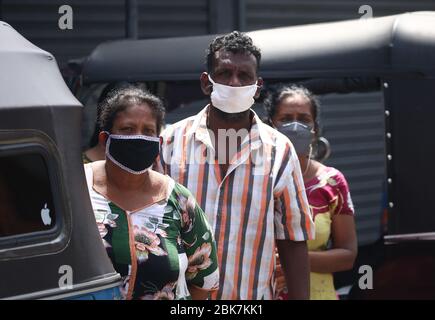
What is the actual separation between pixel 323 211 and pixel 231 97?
2.74 ft

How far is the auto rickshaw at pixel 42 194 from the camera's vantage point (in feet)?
10.7

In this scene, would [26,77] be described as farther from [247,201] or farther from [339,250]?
[339,250]

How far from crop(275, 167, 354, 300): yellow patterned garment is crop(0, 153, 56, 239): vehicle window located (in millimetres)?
1899

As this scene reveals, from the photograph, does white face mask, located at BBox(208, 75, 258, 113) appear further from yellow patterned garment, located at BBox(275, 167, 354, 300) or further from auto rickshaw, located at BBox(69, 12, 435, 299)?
auto rickshaw, located at BBox(69, 12, 435, 299)

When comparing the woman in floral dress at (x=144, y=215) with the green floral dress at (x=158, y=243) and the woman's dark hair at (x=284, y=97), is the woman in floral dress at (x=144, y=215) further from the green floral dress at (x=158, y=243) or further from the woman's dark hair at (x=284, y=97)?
the woman's dark hair at (x=284, y=97)

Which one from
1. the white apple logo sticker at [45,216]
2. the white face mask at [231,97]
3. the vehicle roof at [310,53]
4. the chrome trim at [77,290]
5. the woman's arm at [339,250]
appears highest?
the vehicle roof at [310,53]

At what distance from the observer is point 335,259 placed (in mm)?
5055

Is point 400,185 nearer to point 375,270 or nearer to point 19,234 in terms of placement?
point 375,270

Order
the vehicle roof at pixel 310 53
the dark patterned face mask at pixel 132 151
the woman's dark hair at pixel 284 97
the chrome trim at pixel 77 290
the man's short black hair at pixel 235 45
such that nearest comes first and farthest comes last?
1. the chrome trim at pixel 77 290
2. the dark patterned face mask at pixel 132 151
3. the man's short black hair at pixel 235 45
4. the woman's dark hair at pixel 284 97
5. the vehicle roof at pixel 310 53

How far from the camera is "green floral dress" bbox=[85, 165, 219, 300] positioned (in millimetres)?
3752

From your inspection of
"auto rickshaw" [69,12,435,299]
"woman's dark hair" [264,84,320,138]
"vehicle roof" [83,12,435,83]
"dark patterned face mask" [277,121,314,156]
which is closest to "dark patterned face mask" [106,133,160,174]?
"dark patterned face mask" [277,121,314,156]

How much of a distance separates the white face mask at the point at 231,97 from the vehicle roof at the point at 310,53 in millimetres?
1419

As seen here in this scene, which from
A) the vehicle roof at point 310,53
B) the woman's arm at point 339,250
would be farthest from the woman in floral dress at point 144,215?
the vehicle roof at point 310,53
